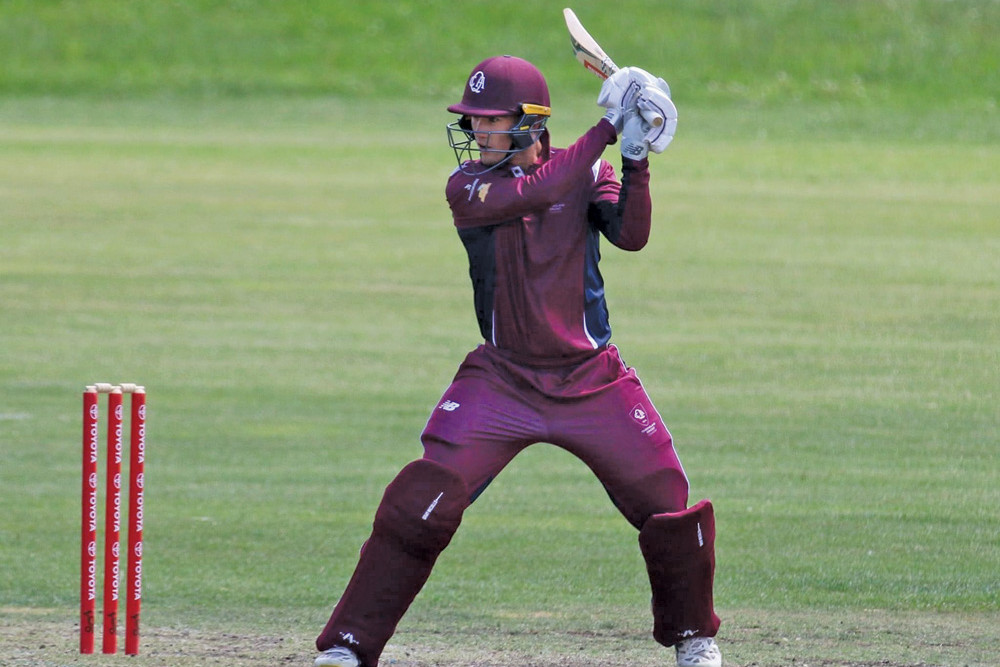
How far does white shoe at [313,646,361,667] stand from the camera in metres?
5.54

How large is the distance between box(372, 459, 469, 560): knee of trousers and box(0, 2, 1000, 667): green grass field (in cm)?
69

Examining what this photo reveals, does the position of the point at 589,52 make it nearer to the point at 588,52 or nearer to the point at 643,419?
the point at 588,52

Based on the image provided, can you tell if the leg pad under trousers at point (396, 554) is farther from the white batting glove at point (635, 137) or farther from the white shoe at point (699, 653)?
the white batting glove at point (635, 137)

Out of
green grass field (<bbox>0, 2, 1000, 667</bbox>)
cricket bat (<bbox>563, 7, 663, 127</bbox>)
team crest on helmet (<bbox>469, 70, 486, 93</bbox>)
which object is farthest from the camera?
green grass field (<bbox>0, 2, 1000, 667</bbox>)

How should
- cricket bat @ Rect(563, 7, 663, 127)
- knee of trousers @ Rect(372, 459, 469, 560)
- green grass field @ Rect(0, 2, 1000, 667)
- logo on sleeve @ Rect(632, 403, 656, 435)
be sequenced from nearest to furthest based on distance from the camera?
knee of trousers @ Rect(372, 459, 469, 560)
logo on sleeve @ Rect(632, 403, 656, 435)
cricket bat @ Rect(563, 7, 663, 127)
green grass field @ Rect(0, 2, 1000, 667)

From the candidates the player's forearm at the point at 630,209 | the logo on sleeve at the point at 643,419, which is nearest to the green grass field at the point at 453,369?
the logo on sleeve at the point at 643,419

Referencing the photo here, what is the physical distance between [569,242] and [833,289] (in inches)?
478

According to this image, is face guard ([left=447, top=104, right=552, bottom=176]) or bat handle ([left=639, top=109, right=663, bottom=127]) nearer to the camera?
bat handle ([left=639, top=109, right=663, bottom=127])

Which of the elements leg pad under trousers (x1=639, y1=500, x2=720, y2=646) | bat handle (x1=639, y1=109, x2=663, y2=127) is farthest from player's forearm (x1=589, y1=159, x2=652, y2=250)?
leg pad under trousers (x1=639, y1=500, x2=720, y2=646)

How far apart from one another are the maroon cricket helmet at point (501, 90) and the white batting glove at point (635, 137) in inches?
11.0

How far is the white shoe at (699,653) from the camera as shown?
5.71 metres

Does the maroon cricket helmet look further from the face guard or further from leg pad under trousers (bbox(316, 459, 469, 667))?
leg pad under trousers (bbox(316, 459, 469, 667))

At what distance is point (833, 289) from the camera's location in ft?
57.3

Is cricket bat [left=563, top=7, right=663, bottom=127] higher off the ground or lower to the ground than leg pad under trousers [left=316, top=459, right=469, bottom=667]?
higher
